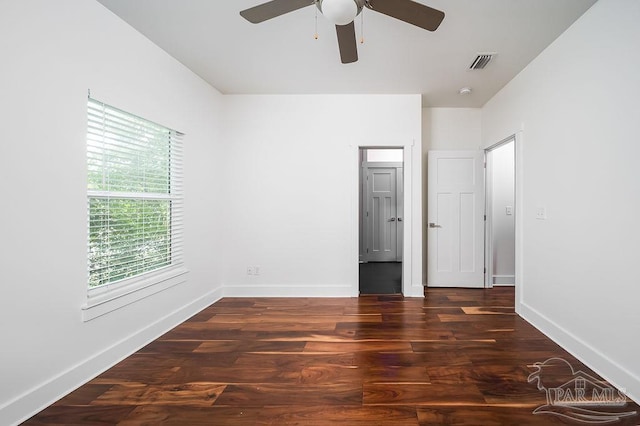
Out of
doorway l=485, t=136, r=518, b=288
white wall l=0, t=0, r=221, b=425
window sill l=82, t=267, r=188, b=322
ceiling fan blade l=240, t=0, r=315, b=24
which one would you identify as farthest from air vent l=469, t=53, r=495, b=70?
window sill l=82, t=267, r=188, b=322

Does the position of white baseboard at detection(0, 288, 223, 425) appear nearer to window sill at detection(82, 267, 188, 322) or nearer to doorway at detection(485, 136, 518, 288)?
window sill at detection(82, 267, 188, 322)

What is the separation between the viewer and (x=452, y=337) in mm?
2592

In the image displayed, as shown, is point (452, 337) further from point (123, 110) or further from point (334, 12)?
point (123, 110)

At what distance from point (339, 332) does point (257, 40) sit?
9.14 feet

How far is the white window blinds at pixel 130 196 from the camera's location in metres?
2.09

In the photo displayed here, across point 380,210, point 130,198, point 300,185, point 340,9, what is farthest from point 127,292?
point 380,210

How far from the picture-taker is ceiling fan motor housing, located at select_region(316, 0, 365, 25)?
1.56m

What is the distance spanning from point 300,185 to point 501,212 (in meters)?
3.12

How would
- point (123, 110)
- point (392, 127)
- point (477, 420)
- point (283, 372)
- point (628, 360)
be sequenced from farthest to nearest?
point (392, 127), point (123, 110), point (283, 372), point (628, 360), point (477, 420)

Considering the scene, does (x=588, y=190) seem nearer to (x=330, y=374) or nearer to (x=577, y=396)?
(x=577, y=396)

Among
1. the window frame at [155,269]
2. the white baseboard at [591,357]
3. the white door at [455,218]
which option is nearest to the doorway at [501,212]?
the white door at [455,218]

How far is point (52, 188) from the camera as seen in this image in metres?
1.75

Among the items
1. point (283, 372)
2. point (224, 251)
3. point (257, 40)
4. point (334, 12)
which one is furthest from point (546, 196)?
point (224, 251)

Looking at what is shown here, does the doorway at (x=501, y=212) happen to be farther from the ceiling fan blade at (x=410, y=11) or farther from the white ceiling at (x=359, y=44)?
the ceiling fan blade at (x=410, y=11)
